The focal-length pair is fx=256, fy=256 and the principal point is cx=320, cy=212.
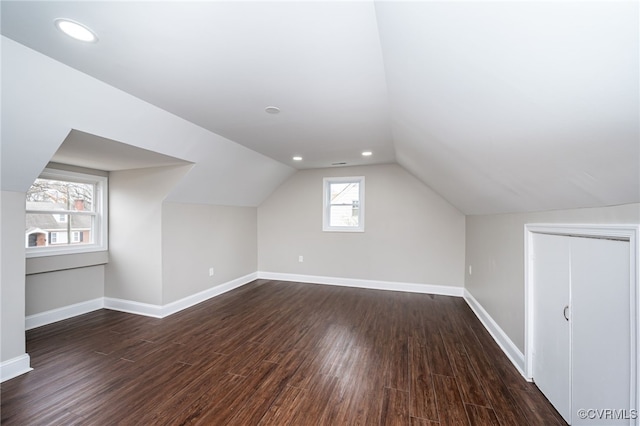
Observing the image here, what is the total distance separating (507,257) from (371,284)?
2.55 meters

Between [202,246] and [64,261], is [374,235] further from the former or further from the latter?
[64,261]

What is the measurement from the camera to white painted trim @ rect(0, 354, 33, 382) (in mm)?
2088

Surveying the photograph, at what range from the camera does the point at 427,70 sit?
4.34ft

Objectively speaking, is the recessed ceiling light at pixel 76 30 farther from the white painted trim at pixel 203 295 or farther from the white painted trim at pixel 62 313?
the white painted trim at pixel 62 313

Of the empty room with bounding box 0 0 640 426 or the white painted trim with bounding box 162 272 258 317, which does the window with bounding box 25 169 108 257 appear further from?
the white painted trim with bounding box 162 272 258 317

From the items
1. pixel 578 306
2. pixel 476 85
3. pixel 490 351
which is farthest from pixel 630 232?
pixel 490 351

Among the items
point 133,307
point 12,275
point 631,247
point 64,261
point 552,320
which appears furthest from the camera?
point 133,307

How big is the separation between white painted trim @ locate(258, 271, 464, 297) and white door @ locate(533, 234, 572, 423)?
2.36 metres

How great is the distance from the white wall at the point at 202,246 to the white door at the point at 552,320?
407 cm

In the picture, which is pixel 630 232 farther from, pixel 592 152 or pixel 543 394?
pixel 543 394

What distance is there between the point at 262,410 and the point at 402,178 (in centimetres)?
398

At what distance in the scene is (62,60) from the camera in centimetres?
163

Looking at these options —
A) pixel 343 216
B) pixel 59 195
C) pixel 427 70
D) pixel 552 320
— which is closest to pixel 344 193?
pixel 343 216

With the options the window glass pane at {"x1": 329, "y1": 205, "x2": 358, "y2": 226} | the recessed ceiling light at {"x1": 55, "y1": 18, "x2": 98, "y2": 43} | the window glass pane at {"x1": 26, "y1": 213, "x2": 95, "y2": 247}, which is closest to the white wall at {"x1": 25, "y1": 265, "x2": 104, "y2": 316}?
the window glass pane at {"x1": 26, "y1": 213, "x2": 95, "y2": 247}
